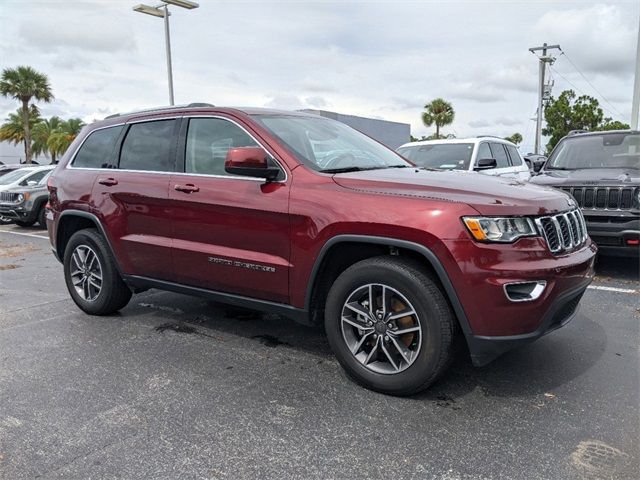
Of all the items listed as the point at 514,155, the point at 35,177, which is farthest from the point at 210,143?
the point at 35,177

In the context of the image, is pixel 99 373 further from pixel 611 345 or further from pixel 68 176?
pixel 611 345

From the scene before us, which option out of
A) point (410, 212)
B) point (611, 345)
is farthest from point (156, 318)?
point (611, 345)

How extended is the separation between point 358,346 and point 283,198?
3.47 feet

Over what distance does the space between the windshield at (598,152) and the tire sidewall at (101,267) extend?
6.04 meters

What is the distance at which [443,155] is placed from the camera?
896 cm

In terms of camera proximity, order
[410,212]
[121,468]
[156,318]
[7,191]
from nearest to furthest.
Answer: [121,468]
[410,212]
[156,318]
[7,191]

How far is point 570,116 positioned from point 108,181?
33334 mm

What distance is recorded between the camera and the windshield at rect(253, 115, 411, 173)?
3.72 metres

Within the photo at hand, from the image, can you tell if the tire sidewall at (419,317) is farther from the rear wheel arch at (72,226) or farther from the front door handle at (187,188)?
the rear wheel arch at (72,226)

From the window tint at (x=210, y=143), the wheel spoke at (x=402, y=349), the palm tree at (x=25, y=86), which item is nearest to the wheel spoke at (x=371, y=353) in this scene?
the wheel spoke at (x=402, y=349)

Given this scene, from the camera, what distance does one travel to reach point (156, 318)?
490 cm

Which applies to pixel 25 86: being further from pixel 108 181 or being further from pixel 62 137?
pixel 108 181

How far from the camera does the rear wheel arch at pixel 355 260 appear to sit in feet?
9.65

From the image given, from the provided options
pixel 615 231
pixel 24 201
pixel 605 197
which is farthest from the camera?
pixel 24 201
